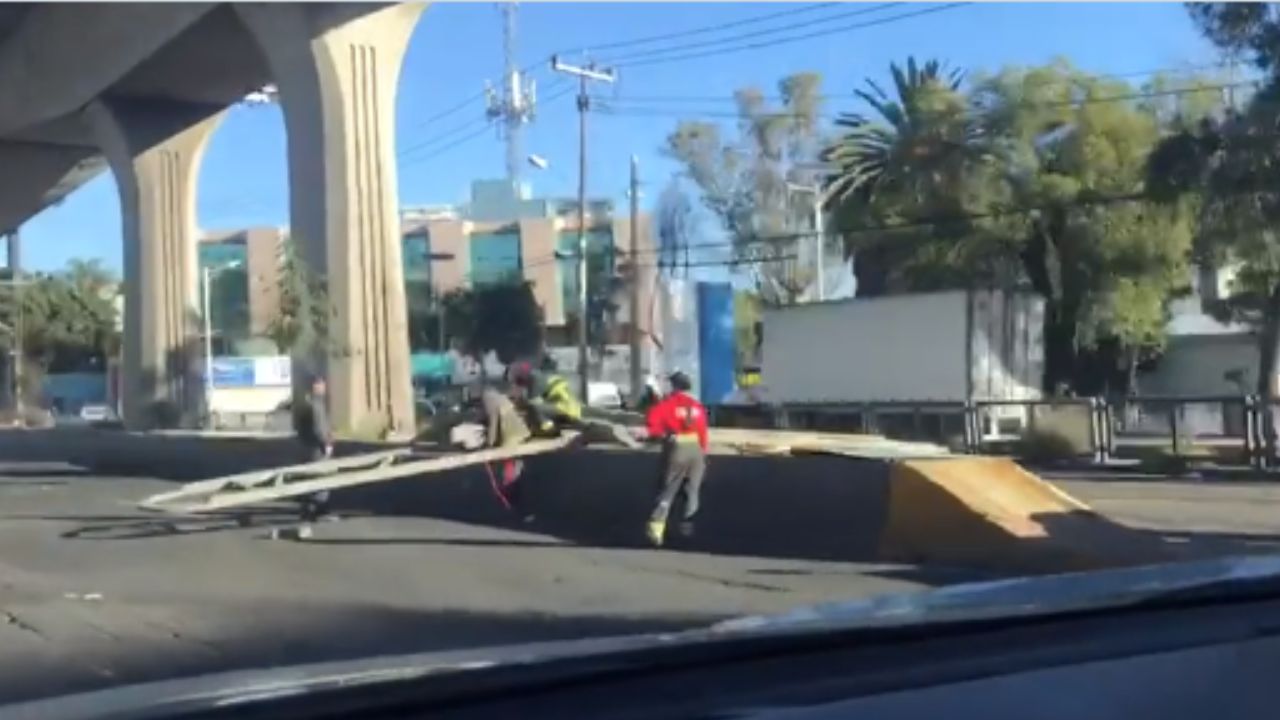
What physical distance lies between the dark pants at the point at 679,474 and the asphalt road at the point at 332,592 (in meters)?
0.51

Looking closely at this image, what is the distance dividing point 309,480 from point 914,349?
70.7ft

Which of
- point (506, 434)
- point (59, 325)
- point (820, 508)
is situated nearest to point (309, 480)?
point (506, 434)

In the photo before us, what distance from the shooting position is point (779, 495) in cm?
1628

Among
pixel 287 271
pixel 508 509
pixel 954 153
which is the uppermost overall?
pixel 954 153

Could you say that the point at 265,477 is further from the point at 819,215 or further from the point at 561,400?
the point at 819,215

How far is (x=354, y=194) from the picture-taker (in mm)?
36000

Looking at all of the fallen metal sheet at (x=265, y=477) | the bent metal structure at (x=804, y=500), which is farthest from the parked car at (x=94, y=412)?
the fallen metal sheet at (x=265, y=477)

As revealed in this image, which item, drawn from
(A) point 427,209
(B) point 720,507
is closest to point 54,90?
(B) point 720,507

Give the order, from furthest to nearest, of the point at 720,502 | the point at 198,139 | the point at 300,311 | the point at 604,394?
the point at 604,394
the point at 198,139
the point at 300,311
the point at 720,502

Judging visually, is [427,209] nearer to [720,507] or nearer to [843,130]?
[843,130]

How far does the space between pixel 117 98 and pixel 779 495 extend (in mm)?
37766

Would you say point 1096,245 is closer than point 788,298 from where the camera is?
Yes

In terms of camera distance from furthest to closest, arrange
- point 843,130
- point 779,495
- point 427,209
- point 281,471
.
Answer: point 427,209, point 843,130, point 281,471, point 779,495

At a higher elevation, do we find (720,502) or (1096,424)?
(720,502)
